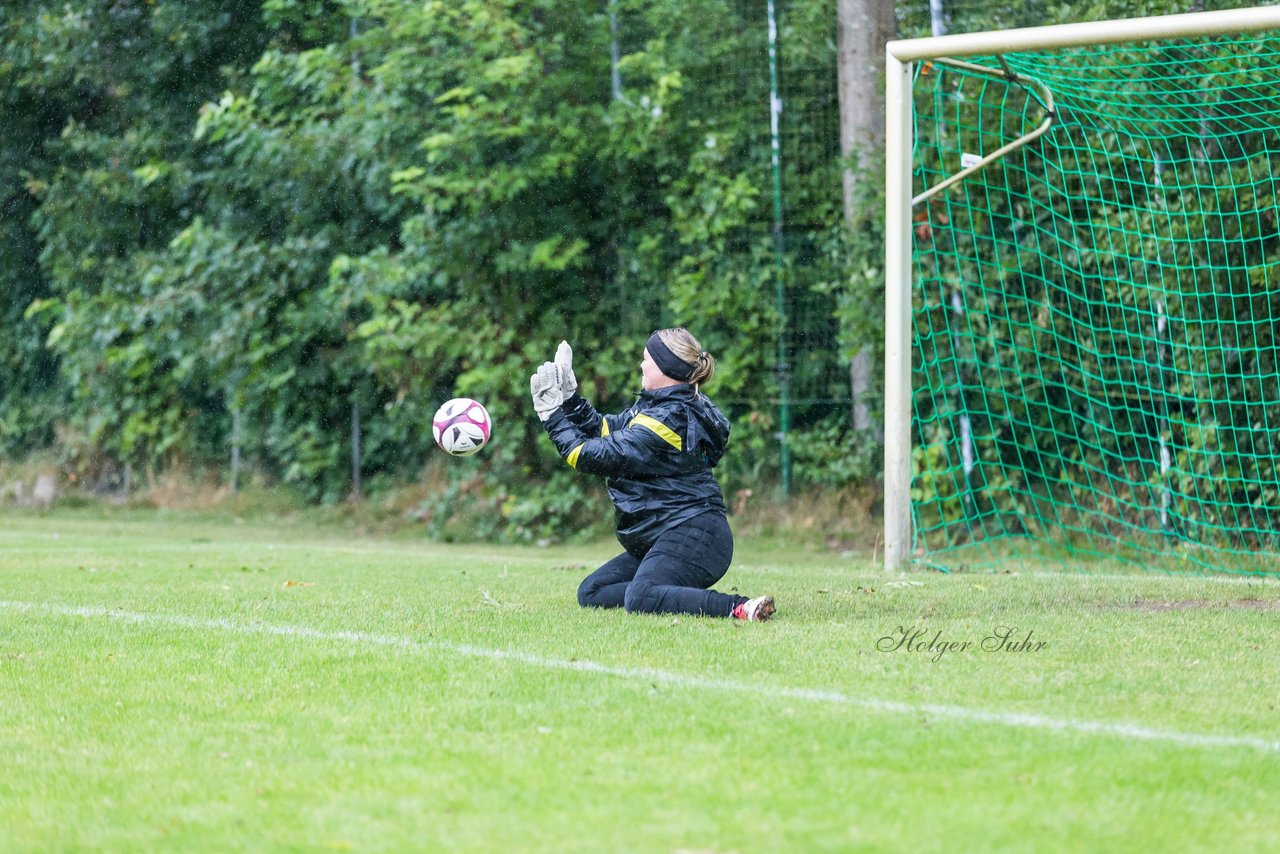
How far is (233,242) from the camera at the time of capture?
1612 centimetres

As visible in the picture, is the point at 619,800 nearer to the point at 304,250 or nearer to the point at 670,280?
the point at 670,280

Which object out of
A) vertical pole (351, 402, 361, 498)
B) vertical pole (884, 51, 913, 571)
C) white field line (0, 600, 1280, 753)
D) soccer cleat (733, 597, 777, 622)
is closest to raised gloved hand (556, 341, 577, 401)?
soccer cleat (733, 597, 777, 622)

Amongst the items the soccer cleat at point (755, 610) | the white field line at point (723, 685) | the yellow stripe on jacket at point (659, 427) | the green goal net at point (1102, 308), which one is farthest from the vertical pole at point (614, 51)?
the soccer cleat at point (755, 610)

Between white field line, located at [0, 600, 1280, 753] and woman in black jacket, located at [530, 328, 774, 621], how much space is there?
1.11 metres

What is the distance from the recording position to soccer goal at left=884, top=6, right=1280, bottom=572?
954 centimetres

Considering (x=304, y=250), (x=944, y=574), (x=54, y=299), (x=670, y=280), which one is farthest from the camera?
(x=54, y=299)

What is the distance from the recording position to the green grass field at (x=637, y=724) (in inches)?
124

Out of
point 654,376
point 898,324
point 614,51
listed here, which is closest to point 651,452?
point 654,376

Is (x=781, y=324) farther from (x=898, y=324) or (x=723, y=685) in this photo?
(x=723, y=685)

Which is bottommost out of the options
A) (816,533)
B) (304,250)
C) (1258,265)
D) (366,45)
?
(816,533)

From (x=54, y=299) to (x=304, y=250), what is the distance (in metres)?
4.32

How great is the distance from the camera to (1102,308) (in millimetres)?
10633

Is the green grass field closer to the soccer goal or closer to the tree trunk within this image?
the soccer goal

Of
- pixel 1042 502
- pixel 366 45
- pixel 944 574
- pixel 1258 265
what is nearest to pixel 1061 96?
pixel 1258 265
